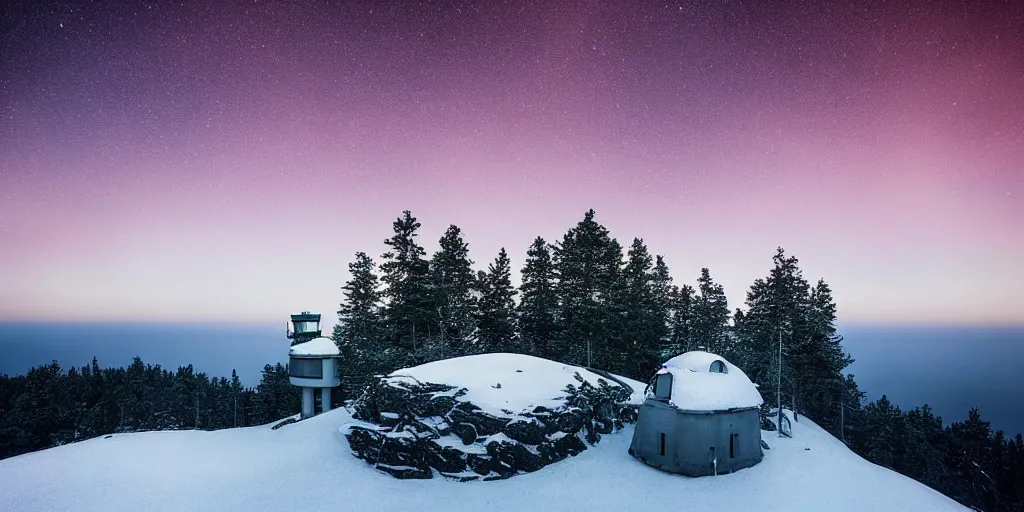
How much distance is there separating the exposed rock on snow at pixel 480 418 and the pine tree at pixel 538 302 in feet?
52.1

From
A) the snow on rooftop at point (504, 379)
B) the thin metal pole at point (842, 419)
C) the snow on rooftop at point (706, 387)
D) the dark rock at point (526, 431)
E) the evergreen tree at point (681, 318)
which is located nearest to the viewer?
the dark rock at point (526, 431)

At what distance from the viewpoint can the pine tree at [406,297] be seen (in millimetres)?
38625

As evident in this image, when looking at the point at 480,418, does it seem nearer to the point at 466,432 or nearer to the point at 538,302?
the point at 466,432

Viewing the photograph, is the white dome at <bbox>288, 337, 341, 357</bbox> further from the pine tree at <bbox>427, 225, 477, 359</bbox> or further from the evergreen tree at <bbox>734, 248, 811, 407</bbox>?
the evergreen tree at <bbox>734, 248, 811, 407</bbox>

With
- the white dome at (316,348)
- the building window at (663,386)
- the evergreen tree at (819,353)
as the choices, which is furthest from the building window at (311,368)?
the evergreen tree at (819,353)

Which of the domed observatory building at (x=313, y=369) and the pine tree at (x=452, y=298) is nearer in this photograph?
the domed observatory building at (x=313, y=369)

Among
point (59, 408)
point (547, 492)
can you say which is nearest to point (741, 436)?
point (547, 492)

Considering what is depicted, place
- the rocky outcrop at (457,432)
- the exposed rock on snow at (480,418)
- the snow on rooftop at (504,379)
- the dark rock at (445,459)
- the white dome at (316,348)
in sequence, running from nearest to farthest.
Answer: the dark rock at (445,459)
the rocky outcrop at (457,432)
the exposed rock on snow at (480,418)
the snow on rooftop at (504,379)
the white dome at (316,348)

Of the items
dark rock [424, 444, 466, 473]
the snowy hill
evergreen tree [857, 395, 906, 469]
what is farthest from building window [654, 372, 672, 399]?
evergreen tree [857, 395, 906, 469]

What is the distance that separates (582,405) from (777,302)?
24618 mm

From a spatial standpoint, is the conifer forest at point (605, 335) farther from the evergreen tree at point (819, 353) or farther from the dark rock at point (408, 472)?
the dark rock at point (408, 472)

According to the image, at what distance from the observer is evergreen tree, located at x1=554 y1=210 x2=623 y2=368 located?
3703 centimetres

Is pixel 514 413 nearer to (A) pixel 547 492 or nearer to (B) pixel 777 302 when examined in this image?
(A) pixel 547 492

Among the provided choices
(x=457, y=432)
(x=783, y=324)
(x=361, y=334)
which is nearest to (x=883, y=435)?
(x=783, y=324)
